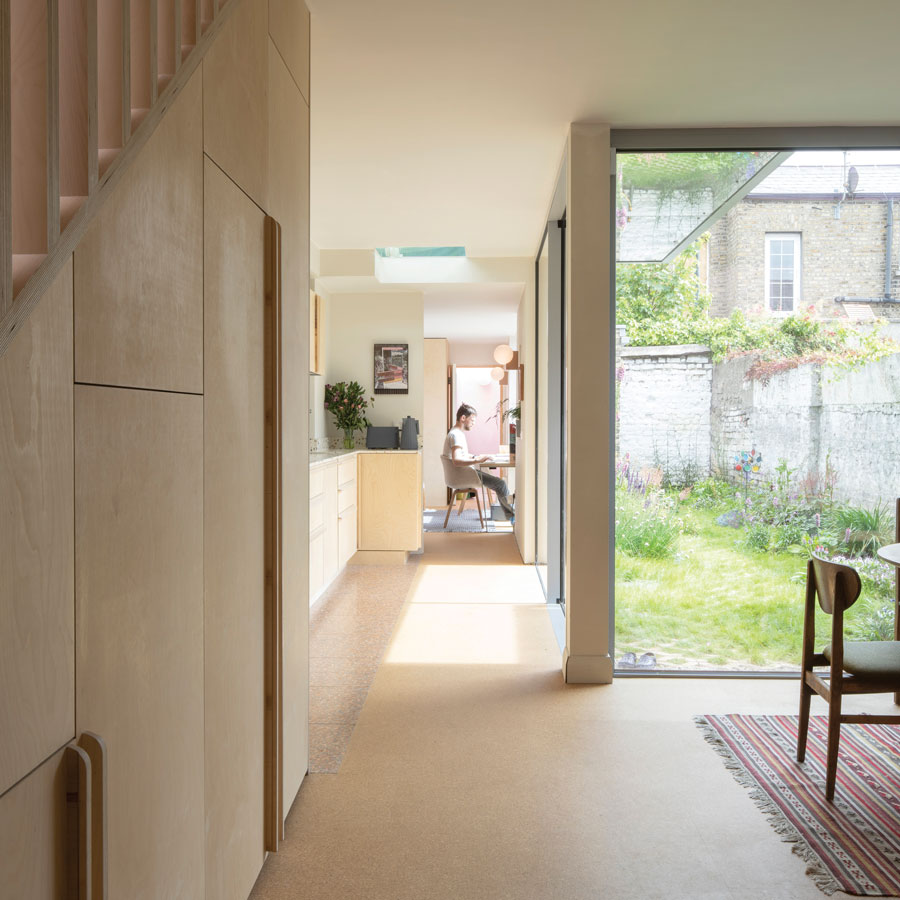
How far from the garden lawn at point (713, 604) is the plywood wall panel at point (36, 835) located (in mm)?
3187

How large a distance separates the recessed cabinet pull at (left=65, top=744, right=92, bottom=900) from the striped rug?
74.5 inches

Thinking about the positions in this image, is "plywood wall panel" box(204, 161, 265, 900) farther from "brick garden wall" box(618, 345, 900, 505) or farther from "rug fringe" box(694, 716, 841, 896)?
"brick garden wall" box(618, 345, 900, 505)

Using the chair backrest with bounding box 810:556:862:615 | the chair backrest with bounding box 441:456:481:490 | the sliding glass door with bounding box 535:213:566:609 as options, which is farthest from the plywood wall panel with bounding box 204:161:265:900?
the chair backrest with bounding box 441:456:481:490

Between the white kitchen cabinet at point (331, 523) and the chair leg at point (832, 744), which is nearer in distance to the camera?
the chair leg at point (832, 744)

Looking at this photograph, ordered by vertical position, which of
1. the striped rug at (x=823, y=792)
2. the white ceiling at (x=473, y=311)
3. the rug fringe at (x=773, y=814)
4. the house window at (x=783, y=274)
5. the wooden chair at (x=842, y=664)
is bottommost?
the rug fringe at (x=773, y=814)

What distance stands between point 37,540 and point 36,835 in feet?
1.22

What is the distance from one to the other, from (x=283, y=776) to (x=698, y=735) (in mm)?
1678

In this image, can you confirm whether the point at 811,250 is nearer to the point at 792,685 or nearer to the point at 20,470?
the point at 792,685

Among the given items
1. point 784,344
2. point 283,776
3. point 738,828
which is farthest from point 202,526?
point 784,344

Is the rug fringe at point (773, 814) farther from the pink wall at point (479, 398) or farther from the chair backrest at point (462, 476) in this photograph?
the pink wall at point (479, 398)

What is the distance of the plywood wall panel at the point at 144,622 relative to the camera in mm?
1217

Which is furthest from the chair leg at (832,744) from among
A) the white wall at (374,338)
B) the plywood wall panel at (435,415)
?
→ the plywood wall panel at (435,415)

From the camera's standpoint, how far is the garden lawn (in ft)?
12.8

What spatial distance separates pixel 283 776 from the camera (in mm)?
2414
